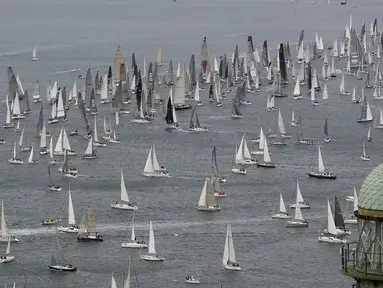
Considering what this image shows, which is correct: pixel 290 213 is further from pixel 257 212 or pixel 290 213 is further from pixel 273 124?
pixel 273 124

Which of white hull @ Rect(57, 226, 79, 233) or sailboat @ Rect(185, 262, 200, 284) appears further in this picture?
white hull @ Rect(57, 226, 79, 233)

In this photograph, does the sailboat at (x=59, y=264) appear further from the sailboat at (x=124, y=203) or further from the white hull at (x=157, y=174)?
the white hull at (x=157, y=174)

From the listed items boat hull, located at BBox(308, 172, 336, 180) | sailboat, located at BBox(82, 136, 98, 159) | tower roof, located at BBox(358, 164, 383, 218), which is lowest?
sailboat, located at BBox(82, 136, 98, 159)

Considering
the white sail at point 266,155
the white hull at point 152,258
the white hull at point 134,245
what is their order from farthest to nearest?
the white sail at point 266,155
the white hull at point 134,245
the white hull at point 152,258

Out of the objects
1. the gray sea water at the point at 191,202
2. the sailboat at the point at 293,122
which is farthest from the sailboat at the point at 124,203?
the sailboat at the point at 293,122

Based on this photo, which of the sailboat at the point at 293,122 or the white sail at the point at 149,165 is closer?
the white sail at the point at 149,165

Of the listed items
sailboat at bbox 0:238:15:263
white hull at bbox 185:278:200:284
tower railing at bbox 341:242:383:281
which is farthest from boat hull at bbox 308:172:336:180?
tower railing at bbox 341:242:383:281

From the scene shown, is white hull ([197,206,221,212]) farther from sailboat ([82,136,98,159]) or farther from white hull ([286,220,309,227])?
sailboat ([82,136,98,159])

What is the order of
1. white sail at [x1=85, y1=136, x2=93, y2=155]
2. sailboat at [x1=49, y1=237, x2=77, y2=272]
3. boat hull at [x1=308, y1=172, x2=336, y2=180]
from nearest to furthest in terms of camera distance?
1. sailboat at [x1=49, y1=237, x2=77, y2=272]
2. boat hull at [x1=308, y1=172, x2=336, y2=180]
3. white sail at [x1=85, y1=136, x2=93, y2=155]
